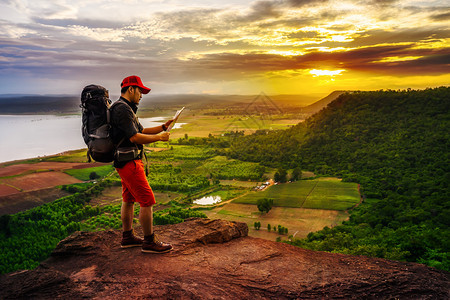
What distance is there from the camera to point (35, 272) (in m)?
5.32

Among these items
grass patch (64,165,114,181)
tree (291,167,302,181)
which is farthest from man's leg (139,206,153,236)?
grass patch (64,165,114,181)

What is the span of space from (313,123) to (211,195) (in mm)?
41490

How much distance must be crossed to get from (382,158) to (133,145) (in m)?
62.2

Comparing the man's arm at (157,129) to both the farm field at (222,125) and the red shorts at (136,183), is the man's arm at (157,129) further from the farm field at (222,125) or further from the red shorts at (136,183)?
the farm field at (222,125)

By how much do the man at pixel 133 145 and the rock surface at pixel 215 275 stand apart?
1.92 ft

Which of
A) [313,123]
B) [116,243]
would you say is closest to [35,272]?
[116,243]

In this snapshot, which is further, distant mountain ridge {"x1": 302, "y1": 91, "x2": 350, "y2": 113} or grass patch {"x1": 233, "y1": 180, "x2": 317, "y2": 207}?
distant mountain ridge {"x1": 302, "y1": 91, "x2": 350, "y2": 113}

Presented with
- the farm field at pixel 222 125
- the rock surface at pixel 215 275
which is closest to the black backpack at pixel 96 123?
the rock surface at pixel 215 275

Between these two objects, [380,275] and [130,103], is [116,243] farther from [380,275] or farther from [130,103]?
[380,275]

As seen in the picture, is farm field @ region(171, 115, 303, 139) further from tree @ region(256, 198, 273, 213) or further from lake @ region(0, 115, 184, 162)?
tree @ region(256, 198, 273, 213)

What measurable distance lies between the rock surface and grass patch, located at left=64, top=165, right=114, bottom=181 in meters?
64.8

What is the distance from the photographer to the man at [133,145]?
5695mm

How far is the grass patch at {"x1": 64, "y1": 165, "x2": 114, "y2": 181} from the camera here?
65.4 metres

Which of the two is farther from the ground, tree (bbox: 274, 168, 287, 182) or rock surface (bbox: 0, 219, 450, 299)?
rock surface (bbox: 0, 219, 450, 299)
